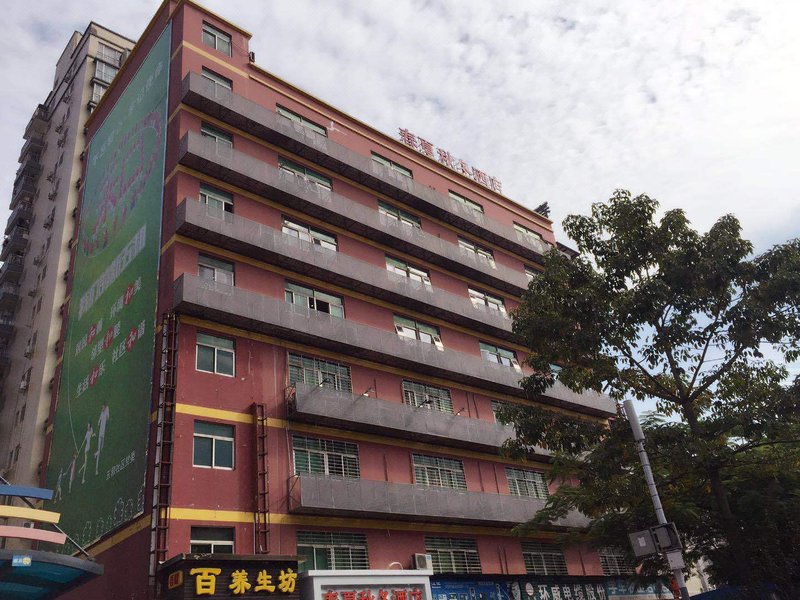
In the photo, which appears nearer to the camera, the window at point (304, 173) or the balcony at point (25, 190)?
the window at point (304, 173)

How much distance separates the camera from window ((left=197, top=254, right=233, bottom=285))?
25383 mm

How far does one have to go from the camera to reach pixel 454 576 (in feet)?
80.8

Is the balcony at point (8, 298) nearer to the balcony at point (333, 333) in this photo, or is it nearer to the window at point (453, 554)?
the balcony at point (333, 333)

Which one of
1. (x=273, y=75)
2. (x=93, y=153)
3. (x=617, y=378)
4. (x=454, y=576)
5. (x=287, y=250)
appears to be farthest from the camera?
(x=93, y=153)

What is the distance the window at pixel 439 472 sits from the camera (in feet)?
89.8

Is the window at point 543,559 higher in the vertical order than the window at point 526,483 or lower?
lower

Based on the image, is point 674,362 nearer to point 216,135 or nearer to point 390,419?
point 390,419

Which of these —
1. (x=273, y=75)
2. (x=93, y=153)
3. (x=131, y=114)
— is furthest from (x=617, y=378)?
(x=93, y=153)

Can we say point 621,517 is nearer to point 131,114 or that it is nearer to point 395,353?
point 395,353

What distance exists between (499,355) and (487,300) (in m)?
3.22

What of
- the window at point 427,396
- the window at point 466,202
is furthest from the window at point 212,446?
the window at point 466,202

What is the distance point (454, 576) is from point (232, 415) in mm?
9986

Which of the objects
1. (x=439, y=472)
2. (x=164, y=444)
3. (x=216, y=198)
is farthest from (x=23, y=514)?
(x=439, y=472)

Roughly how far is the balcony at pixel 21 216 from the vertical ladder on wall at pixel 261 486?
30.1 metres
